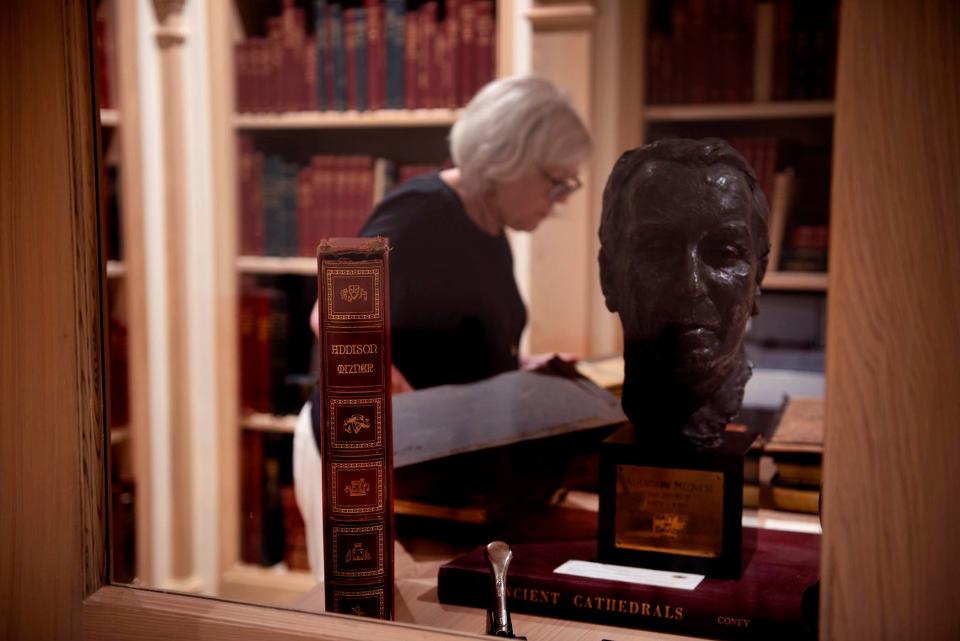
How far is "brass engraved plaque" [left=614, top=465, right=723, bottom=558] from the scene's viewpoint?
84 cm

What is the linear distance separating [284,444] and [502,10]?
1246 mm

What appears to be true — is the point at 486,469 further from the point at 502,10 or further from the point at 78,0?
the point at 502,10

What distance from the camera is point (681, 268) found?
84 centimetres

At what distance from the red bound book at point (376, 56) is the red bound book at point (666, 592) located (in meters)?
1.17

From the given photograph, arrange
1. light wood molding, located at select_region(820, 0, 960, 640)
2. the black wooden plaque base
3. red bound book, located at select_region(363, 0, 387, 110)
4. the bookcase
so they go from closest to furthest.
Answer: light wood molding, located at select_region(820, 0, 960, 640)
the black wooden plaque base
the bookcase
red bound book, located at select_region(363, 0, 387, 110)

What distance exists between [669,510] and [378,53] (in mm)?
1266

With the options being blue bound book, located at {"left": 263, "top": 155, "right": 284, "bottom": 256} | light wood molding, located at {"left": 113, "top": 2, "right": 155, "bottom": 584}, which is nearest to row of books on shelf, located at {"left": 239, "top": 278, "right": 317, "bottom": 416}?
blue bound book, located at {"left": 263, "top": 155, "right": 284, "bottom": 256}

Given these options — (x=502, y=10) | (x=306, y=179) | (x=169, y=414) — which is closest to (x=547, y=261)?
(x=502, y=10)

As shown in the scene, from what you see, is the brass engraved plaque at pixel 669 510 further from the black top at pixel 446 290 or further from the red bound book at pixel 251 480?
the red bound book at pixel 251 480

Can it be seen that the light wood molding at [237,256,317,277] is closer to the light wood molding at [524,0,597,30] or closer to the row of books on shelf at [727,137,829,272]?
the light wood molding at [524,0,597,30]

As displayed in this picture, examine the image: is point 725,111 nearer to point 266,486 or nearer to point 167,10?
point 266,486

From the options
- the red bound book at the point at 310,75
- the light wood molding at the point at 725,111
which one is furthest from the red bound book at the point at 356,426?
the red bound book at the point at 310,75

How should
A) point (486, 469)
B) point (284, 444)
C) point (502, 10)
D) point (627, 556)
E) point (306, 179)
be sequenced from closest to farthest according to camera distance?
point (627, 556) → point (486, 469) → point (502, 10) → point (306, 179) → point (284, 444)

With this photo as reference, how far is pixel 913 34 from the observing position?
0.56 meters
